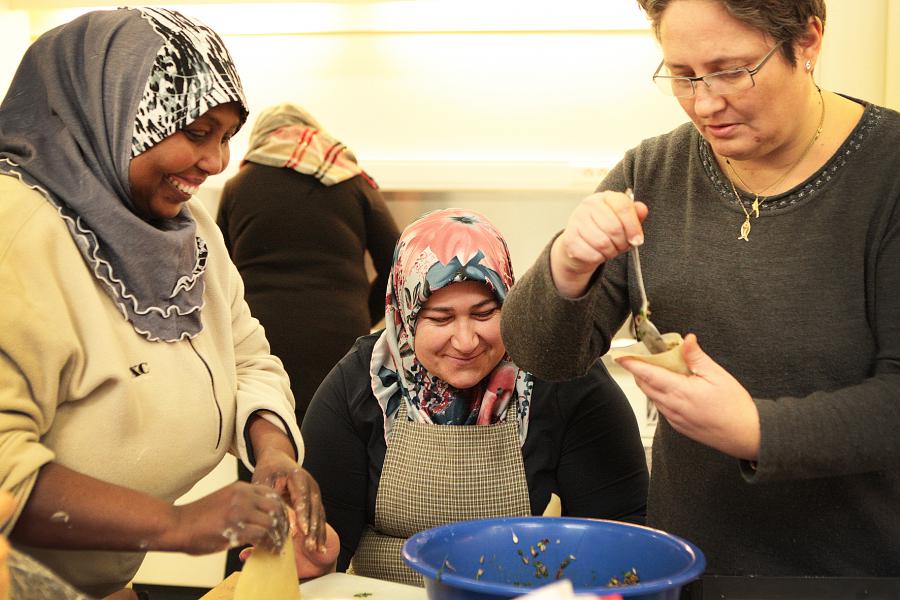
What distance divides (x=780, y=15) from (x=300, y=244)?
1.95 metres

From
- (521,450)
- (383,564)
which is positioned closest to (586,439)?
→ (521,450)

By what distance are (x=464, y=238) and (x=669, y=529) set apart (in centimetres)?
66

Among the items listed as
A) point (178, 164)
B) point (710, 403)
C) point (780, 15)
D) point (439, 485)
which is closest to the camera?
point (710, 403)

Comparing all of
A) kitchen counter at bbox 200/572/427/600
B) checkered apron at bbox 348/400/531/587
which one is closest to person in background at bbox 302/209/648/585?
checkered apron at bbox 348/400/531/587

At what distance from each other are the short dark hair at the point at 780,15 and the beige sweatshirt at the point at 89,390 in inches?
33.2

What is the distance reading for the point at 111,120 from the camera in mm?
1307

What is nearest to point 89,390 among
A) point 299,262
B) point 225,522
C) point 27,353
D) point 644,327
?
point 27,353

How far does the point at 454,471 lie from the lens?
5.69 feet

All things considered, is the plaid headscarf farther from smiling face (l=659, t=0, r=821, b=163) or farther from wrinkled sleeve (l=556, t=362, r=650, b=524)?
smiling face (l=659, t=0, r=821, b=163)

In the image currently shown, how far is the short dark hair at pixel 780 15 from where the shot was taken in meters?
1.22

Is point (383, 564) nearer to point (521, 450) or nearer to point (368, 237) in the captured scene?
point (521, 450)

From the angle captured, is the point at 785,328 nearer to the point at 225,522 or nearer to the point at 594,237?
the point at 594,237

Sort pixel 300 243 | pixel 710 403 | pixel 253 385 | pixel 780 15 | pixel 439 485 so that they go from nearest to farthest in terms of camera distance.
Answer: pixel 710 403
pixel 780 15
pixel 253 385
pixel 439 485
pixel 300 243

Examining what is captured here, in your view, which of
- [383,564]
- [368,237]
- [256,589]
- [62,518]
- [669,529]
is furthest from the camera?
[368,237]
